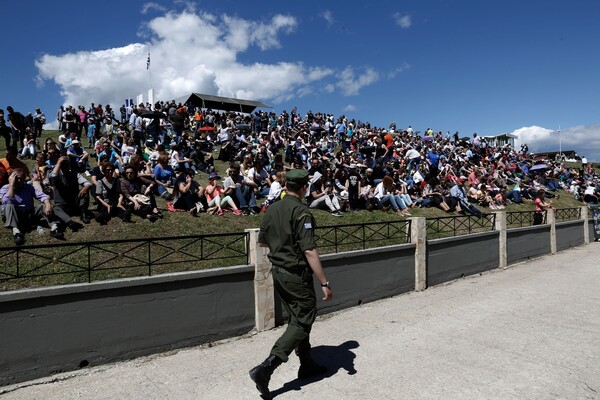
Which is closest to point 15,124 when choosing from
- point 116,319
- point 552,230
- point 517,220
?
point 116,319

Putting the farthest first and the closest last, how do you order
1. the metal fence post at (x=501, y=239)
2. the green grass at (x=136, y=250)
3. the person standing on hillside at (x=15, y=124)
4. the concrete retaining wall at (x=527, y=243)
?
the person standing on hillside at (x=15, y=124)
the concrete retaining wall at (x=527, y=243)
the metal fence post at (x=501, y=239)
the green grass at (x=136, y=250)

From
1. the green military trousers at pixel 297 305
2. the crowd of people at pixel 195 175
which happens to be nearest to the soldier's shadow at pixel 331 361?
the green military trousers at pixel 297 305

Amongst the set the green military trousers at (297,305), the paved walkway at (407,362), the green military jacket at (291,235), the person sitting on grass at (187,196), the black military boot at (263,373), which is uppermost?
the person sitting on grass at (187,196)

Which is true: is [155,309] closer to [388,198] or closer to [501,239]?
[388,198]

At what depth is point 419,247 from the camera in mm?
9320

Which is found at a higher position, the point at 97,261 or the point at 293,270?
the point at 293,270

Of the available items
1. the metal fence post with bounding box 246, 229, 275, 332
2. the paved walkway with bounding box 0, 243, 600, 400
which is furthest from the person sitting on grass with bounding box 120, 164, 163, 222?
the paved walkway with bounding box 0, 243, 600, 400

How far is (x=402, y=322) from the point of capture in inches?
270

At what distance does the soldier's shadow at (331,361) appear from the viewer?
14.6 feet

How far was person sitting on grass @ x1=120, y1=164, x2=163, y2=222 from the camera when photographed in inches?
345

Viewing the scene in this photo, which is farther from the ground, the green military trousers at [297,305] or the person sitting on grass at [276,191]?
the person sitting on grass at [276,191]

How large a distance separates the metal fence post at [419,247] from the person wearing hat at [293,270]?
563 centimetres

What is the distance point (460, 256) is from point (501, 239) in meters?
2.40

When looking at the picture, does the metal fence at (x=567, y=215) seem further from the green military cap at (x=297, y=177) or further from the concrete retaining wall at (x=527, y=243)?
the green military cap at (x=297, y=177)
